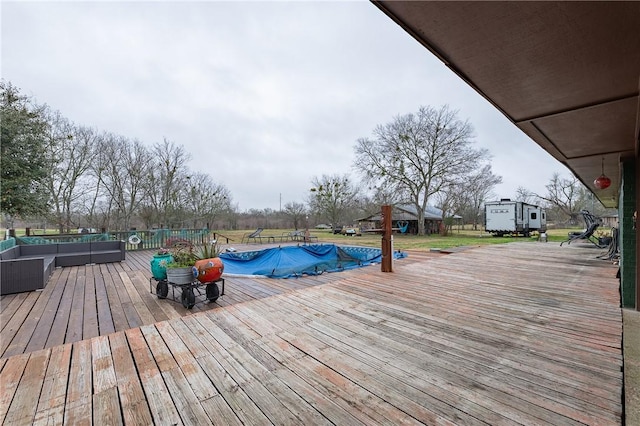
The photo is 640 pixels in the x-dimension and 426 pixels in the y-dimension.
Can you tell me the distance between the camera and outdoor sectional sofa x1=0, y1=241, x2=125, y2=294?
400 centimetres

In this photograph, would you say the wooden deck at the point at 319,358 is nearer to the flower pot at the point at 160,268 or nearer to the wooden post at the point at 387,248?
the flower pot at the point at 160,268

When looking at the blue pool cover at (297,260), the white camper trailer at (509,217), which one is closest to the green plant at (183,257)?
the blue pool cover at (297,260)

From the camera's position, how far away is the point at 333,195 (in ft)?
87.3

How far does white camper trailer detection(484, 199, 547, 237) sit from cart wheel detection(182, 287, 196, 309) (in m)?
20.3

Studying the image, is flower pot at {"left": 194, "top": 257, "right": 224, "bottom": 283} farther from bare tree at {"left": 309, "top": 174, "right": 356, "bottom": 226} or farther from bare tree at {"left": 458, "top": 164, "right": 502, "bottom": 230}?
bare tree at {"left": 309, "top": 174, "right": 356, "bottom": 226}

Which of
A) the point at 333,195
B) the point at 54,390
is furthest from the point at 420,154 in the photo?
the point at 54,390

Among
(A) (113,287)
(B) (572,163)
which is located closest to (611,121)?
(B) (572,163)

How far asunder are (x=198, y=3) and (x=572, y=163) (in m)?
9.22

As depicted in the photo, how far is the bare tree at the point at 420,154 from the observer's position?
18.9 metres

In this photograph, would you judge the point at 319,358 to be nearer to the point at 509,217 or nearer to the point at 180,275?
the point at 180,275

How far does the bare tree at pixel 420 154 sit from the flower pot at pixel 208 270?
18.9 metres

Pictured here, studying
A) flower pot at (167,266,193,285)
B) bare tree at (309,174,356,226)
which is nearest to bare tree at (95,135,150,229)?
bare tree at (309,174,356,226)

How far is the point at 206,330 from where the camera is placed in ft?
8.70

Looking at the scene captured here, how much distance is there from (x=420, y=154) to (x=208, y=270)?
1964cm
